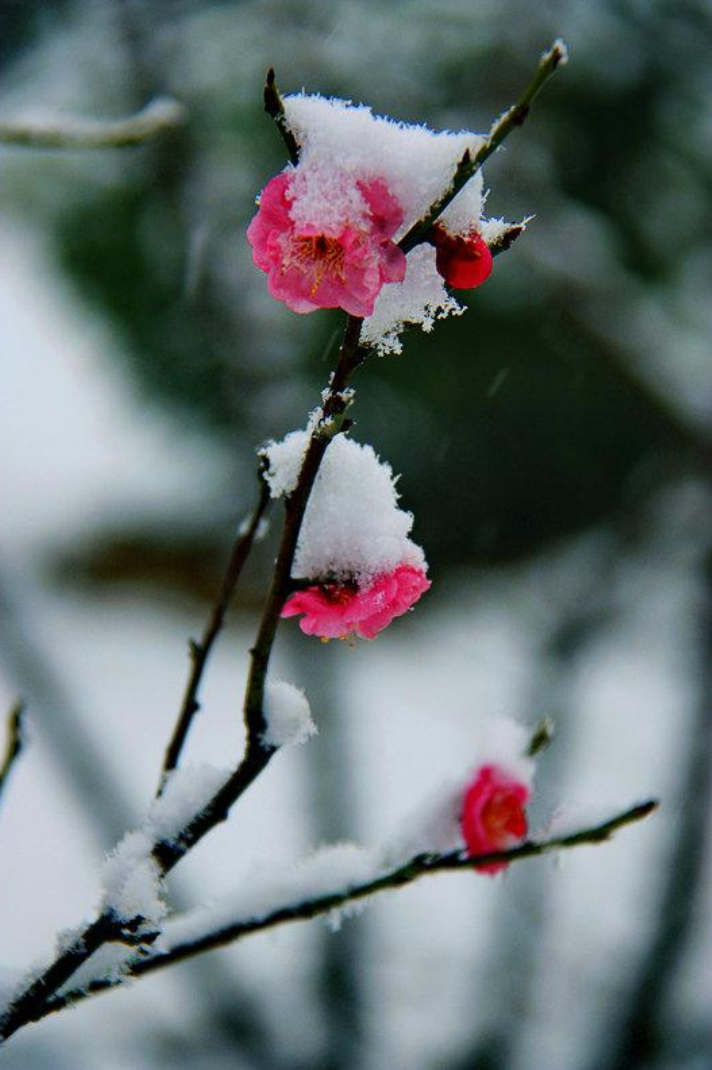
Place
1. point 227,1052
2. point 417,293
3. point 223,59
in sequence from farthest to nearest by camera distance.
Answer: point 223,59, point 227,1052, point 417,293

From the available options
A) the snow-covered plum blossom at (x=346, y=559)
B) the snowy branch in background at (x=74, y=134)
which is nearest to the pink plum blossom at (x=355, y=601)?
the snow-covered plum blossom at (x=346, y=559)

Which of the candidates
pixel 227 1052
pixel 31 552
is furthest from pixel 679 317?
pixel 31 552

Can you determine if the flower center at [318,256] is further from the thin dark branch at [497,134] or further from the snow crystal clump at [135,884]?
the snow crystal clump at [135,884]

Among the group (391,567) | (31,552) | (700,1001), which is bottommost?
(391,567)

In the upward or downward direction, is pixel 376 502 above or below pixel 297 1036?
below

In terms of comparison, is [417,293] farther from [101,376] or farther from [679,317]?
[101,376]

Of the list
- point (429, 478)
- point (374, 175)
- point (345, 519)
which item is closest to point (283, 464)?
point (345, 519)

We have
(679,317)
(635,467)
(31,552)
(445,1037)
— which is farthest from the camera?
(31,552)

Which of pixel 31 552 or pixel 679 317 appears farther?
pixel 31 552

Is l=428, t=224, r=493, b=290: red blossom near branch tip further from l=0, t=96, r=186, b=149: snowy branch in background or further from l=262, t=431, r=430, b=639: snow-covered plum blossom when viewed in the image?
l=0, t=96, r=186, b=149: snowy branch in background
